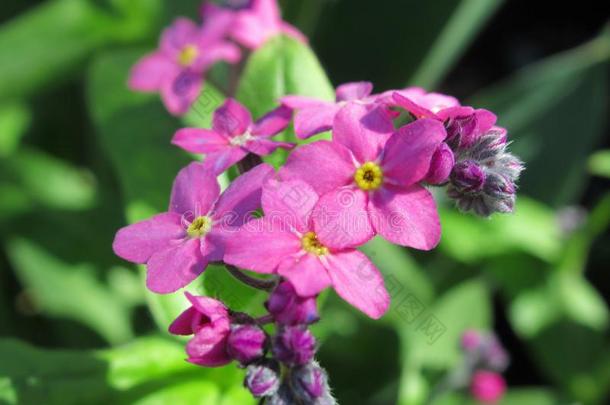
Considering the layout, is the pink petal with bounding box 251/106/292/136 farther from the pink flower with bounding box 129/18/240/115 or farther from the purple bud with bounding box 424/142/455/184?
the pink flower with bounding box 129/18/240/115

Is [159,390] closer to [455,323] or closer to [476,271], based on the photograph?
[455,323]

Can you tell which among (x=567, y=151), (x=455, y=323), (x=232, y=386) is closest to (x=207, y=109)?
(x=232, y=386)

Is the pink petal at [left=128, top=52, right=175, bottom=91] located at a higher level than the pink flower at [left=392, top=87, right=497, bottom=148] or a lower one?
lower

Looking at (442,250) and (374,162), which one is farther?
(442,250)

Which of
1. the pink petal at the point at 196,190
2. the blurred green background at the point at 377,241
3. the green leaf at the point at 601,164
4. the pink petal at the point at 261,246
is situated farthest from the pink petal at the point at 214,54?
the green leaf at the point at 601,164

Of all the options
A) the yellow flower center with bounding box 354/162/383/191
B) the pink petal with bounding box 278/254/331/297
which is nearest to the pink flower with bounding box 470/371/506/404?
the yellow flower center with bounding box 354/162/383/191
